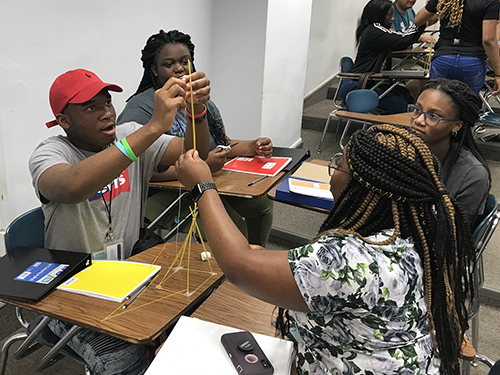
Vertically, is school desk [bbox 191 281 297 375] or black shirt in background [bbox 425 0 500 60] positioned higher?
black shirt in background [bbox 425 0 500 60]

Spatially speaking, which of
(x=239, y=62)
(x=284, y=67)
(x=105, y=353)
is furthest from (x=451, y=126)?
(x=284, y=67)

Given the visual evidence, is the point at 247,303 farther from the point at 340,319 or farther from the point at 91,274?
the point at 91,274

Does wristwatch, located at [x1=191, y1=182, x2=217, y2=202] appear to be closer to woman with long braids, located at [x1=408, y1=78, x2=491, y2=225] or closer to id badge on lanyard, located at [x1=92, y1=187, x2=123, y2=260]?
id badge on lanyard, located at [x1=92, y1=187, x2=123, y2=260]

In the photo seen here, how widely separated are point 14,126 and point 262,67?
2229 mm

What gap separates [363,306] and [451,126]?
1.42 metres

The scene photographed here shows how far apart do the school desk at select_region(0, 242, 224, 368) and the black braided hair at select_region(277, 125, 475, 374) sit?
0.55 m

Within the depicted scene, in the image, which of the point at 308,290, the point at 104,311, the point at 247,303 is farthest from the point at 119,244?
the point at 308,290

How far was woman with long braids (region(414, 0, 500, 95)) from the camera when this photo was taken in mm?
2949

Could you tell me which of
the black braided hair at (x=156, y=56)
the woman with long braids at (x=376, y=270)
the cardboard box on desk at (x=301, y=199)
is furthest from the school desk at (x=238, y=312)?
the black braided hair at (x=156, y=56)

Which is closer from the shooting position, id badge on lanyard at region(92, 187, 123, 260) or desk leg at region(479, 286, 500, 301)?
id badge on lanyard at region(92, 187, 123, 260)

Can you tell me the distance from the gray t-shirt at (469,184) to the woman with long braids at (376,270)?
920 mm

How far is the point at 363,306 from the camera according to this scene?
2.78 feet

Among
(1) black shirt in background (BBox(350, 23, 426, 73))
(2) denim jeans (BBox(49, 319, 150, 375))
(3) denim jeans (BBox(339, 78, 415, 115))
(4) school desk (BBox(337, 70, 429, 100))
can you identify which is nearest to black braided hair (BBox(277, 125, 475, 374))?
(2) denim jeans (BBox(49, 319, 150, 375))

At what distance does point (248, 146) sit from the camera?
94.4 inches
